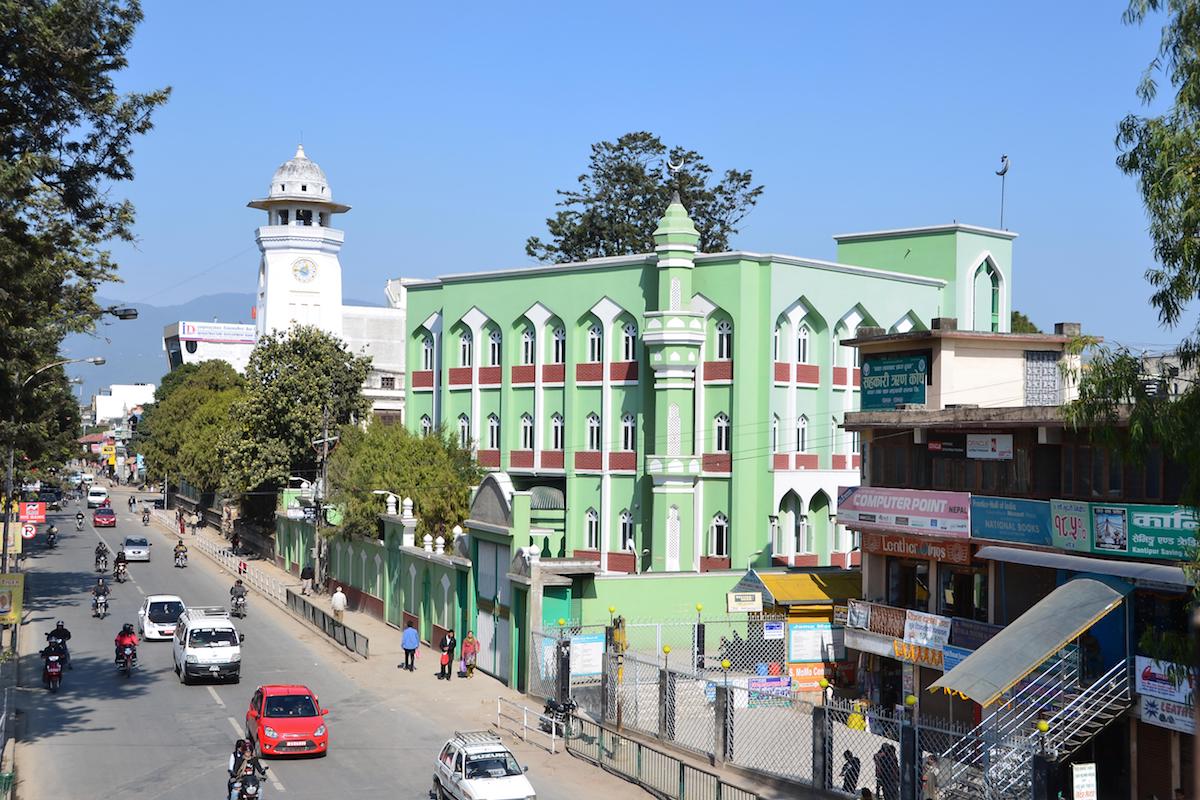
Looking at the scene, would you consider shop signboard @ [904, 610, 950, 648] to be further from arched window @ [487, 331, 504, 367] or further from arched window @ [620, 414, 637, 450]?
arched window @ [487, 331, 504, 367]

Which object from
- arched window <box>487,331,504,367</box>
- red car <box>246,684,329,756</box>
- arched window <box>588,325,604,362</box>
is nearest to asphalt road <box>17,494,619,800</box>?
red car <box>246,684,329,756</box>

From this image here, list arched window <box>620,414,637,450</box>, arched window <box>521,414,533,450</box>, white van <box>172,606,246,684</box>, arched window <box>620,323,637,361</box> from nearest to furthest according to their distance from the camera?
white van <box>172,606,246,684</box> → arched window <box>620,414,637,450</box> → arched window <box>620,323,637,361</box> → arched window <box>521,414,533,450</box>

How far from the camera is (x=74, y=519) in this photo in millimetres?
92500

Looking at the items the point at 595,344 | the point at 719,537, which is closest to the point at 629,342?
the point at 595,344

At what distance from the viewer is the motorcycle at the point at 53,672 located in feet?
105

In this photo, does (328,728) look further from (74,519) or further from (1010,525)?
(74,519)

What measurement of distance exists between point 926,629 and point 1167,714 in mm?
7035

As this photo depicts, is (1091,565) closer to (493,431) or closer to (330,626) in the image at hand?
(330,626)

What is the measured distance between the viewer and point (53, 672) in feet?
105

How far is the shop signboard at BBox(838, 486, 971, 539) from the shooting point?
90.3ft

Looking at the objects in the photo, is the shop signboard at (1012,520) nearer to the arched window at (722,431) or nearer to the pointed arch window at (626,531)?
the arched window at (722,431)

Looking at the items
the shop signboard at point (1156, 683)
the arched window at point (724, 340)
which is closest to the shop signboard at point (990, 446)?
the shop signboard at point (1156, 683)

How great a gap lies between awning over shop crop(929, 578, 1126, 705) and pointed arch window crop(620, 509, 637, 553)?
27.2 metres

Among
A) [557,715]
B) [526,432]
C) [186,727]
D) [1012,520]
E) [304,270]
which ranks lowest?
[186,727]
